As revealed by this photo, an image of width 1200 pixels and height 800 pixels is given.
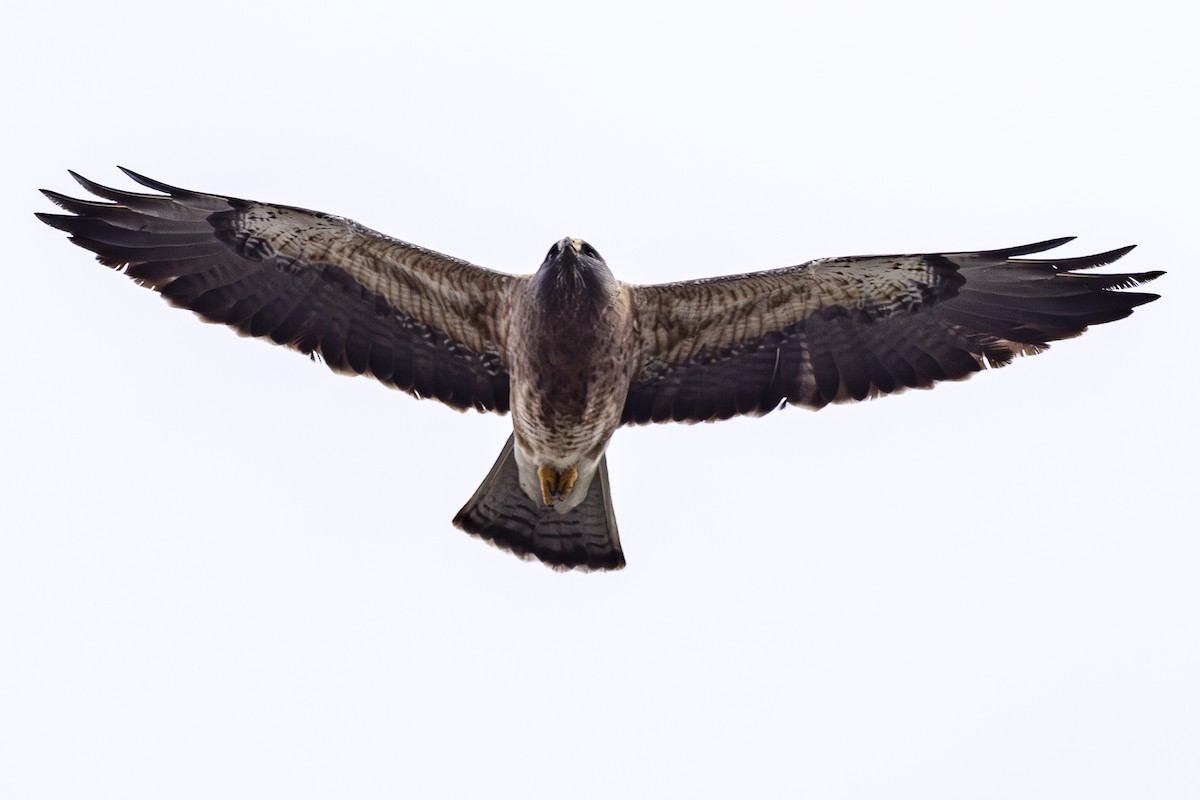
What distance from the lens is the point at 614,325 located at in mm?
9953

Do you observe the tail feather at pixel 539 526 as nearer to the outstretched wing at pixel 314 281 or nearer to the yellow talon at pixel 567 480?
the yellow talon at pixel 567 480

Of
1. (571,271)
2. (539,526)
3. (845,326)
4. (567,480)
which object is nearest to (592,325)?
(571,271)

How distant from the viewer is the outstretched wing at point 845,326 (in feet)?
33.7

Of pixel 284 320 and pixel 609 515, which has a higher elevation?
pixel 284 320

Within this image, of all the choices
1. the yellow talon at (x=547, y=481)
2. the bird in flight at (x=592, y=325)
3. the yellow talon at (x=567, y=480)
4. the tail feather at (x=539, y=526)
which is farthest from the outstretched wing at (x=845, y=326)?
the tail feather at (x=539, y=526)

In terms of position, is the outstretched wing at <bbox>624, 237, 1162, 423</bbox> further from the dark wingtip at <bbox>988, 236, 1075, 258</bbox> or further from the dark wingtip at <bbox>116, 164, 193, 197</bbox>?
the dark wingtip at <bbox>116, 164, 193, 197</bbox>

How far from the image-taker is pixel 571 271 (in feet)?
31.5

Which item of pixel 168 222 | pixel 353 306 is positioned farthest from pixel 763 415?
pixel 168 222

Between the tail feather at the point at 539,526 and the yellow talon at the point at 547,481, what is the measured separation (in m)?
0.44

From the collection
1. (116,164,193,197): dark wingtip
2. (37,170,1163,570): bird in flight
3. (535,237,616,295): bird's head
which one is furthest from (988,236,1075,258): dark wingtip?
(116,164,193,197): dark wingtip

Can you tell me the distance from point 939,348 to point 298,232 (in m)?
4.34

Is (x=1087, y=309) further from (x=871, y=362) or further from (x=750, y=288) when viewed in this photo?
(x=750, y=288)

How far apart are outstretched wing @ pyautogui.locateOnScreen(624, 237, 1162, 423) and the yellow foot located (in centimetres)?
56

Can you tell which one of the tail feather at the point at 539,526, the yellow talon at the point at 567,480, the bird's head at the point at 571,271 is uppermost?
the bird's head at the point at 571,271
